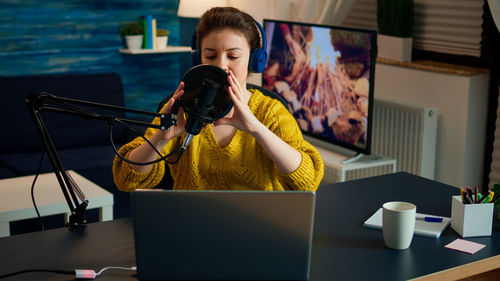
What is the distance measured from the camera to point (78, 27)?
415cm

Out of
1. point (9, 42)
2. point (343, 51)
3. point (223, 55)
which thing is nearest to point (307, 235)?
point (223, 55)

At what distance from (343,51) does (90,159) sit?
1579mm

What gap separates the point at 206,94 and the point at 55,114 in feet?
8.91

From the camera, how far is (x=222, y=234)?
1.09 meters

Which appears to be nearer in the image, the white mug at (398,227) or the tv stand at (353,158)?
the white mug at (398,227)

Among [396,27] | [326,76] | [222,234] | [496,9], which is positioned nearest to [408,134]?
[326,76]

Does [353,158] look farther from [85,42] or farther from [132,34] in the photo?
[85,42]

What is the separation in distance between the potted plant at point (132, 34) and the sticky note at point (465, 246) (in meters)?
3.19

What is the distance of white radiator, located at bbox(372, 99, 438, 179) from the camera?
3.20 m

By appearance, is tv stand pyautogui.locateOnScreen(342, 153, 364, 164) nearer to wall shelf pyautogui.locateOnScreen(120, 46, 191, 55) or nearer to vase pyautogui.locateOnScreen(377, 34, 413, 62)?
vase pyautogui.locateOnScreen(377, 34, 413, 62)

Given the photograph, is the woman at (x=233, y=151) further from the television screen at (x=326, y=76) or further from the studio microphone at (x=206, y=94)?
the television screen at (x=326, y=76)

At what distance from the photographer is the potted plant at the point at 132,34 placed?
421 centimetres

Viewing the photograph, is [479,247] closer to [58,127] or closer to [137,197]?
[137,197]

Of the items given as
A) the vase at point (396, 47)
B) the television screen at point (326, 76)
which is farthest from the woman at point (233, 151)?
the vase at point (396, 47)
